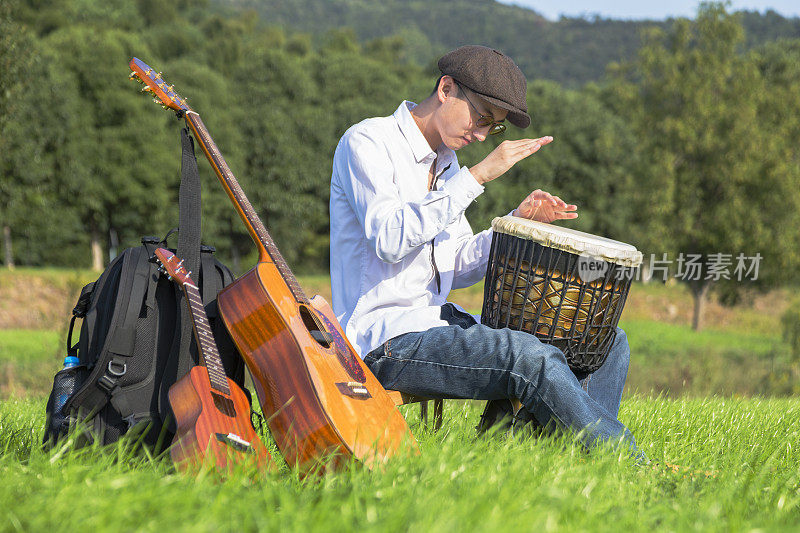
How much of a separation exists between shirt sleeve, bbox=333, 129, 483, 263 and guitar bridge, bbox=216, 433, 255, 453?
36.5 inches

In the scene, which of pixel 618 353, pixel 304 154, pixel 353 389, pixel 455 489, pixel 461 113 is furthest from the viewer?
pixel 304 154

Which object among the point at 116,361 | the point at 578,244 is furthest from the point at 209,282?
the point at 578,244

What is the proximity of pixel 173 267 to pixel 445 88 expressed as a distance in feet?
4.75

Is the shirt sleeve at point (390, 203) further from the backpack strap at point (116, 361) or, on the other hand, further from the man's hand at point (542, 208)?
the backpack strap at point (116, 361)

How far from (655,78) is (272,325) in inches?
1068

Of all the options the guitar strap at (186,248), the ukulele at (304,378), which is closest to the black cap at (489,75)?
the ukulele at (304,378)

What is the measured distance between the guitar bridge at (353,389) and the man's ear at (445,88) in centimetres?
141

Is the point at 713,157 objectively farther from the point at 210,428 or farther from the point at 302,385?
the point at 210,428

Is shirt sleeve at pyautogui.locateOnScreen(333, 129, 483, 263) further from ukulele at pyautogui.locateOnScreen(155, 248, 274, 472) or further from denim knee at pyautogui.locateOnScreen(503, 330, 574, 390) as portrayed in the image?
ukulele at pyautogui.locateOnScreen(155, 248, 274, 472)

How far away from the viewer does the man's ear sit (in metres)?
3.31

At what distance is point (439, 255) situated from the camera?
3.41m

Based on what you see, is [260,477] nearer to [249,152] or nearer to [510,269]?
[510,269]

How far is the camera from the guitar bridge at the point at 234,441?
2.56 metres

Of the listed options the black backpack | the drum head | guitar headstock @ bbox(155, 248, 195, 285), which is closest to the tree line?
the black backpack
